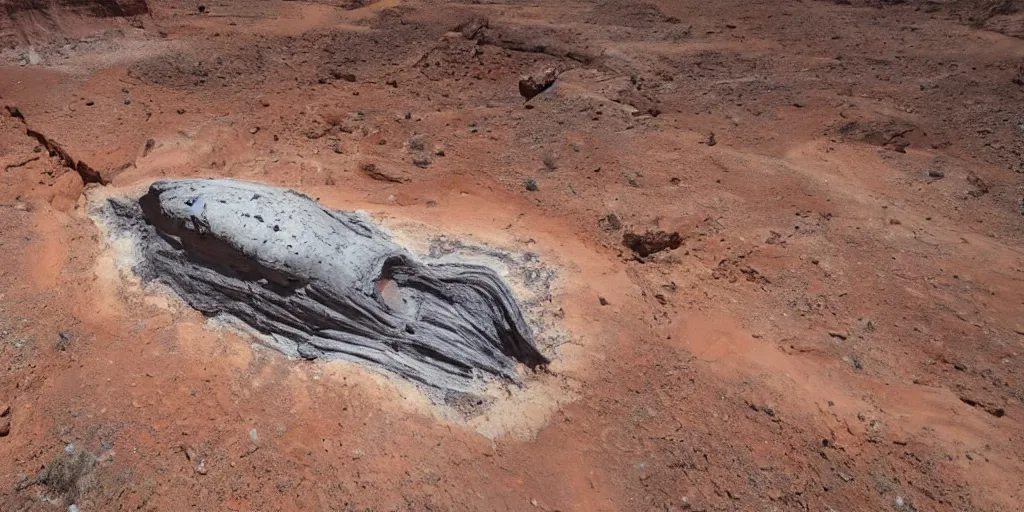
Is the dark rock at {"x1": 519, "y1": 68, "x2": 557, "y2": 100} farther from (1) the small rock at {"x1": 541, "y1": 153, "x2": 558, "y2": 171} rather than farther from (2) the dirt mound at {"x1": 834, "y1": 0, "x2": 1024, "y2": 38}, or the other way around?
(2) the dirt mound at {"x1": 834, "y1": 0, "x2": 1024, "y2": 38}

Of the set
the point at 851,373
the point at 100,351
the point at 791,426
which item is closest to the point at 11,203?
the point at 100,351

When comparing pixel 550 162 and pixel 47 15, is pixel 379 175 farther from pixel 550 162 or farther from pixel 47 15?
pixel 47 15

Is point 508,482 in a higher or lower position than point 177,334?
lower

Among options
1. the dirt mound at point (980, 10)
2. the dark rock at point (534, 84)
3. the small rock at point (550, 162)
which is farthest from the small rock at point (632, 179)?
the dirt mound at point (980, 10)

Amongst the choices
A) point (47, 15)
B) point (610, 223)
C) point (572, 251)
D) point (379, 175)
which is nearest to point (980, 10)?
point (610, 223)

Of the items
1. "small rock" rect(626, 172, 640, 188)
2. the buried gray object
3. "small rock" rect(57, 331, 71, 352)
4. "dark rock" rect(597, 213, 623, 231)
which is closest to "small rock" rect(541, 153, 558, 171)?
"small rock" rect(626, 172, 640, 188)

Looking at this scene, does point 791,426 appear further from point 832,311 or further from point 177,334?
point 177,334
